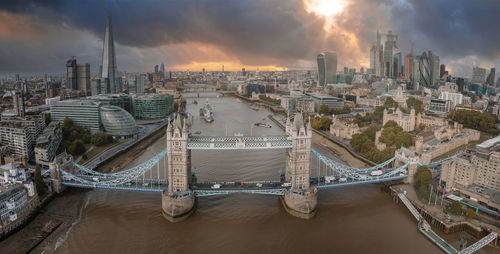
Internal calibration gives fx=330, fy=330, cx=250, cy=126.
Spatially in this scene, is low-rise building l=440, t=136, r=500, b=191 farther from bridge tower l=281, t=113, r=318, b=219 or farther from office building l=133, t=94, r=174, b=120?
office building l=133, t=94, r=174, b=120

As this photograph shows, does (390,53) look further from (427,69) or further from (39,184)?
(39,184)

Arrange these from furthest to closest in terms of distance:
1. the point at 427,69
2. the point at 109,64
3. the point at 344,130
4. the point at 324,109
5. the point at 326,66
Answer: the point at 326,66 < the point at 427,69 < the point at 109,64 < the point at 324,109 < the point at 344,130

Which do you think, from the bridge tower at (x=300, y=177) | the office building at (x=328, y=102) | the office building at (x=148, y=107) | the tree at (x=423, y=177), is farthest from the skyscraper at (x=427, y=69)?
the bridge tower at (x=300, y=177)

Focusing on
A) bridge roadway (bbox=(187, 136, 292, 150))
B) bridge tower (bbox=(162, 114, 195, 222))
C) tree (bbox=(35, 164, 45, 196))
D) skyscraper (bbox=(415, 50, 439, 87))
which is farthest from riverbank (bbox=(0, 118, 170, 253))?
skyscraper (bbox=(415, 50, 439, 87))

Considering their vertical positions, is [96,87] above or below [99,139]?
above

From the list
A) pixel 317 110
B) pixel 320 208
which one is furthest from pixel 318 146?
pixel 317 110

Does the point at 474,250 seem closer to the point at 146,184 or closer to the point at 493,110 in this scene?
the point at 146,184

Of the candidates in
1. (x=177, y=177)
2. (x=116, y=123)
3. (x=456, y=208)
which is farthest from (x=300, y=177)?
(x=116, y=123)
